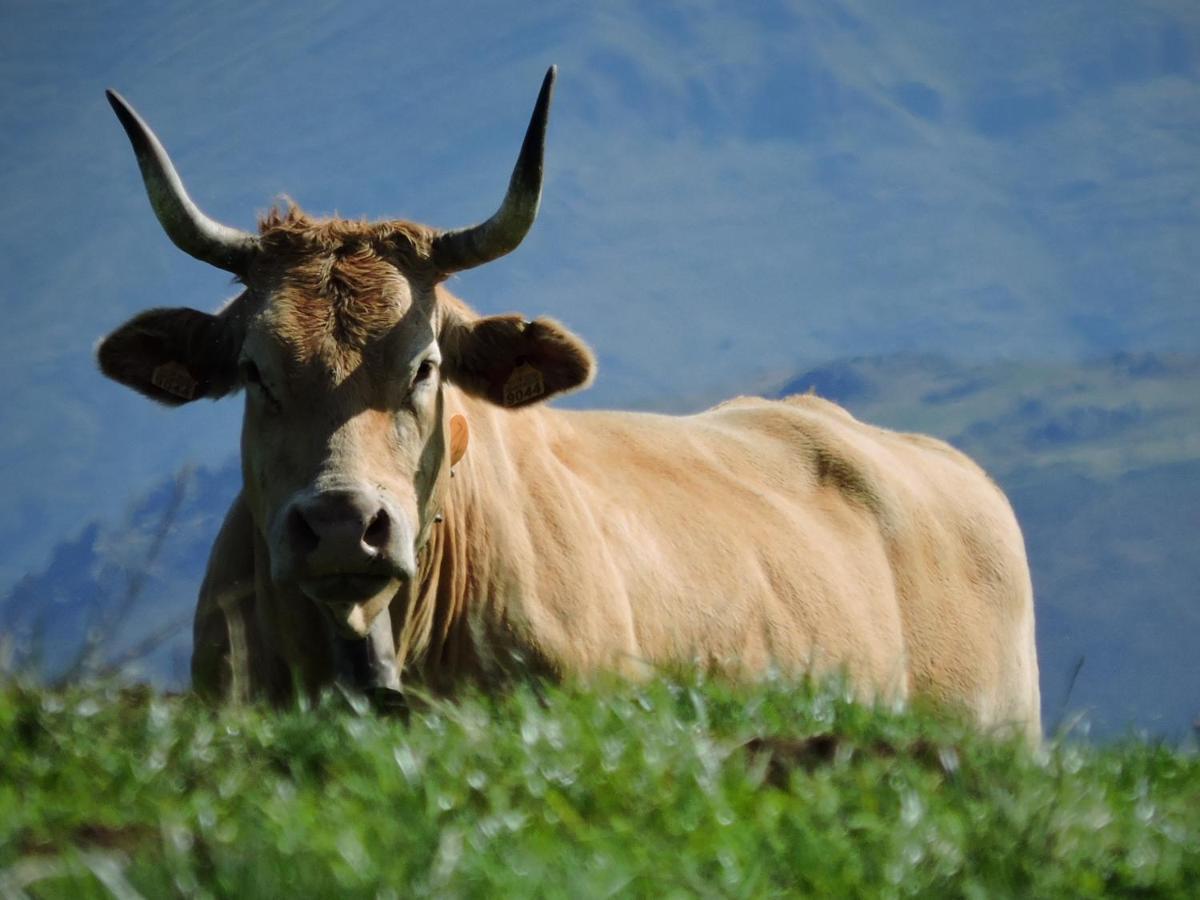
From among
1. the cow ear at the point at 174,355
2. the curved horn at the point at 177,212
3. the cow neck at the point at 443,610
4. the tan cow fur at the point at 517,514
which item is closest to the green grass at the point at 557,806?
the tan cow fur at the point at 517,514

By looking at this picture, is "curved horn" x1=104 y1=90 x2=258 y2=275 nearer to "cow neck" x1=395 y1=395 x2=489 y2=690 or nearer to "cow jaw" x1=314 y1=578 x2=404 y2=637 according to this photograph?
"cow neck" x1=395 y1=395 x2=489 y2=690

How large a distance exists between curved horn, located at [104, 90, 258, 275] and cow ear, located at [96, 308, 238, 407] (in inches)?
11.1

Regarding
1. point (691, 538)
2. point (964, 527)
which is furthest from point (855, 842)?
point (964, 527)

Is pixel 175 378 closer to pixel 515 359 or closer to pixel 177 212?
pixel 177 212

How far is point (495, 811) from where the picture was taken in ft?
12.1

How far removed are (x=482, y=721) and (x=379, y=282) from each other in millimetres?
3216

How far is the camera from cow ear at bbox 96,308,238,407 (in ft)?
25.3

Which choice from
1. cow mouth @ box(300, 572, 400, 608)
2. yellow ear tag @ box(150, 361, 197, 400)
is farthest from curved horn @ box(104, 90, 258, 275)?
cow mouth @ box(300, 572, 400, 608)

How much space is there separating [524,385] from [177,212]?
177cm

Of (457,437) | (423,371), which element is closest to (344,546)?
(423,371)

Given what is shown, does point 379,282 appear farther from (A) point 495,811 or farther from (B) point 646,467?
(A) point 495,811

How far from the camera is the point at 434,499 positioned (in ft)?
24.0

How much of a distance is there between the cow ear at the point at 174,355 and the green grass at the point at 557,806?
10.0 ft

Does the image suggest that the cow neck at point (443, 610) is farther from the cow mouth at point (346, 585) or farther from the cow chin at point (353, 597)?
the cow mouth at point (346, 585)
